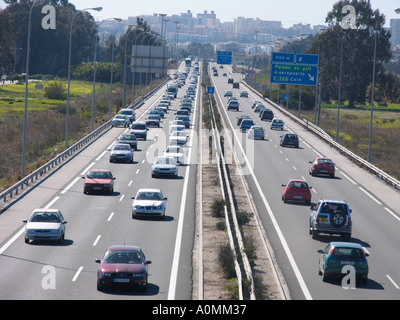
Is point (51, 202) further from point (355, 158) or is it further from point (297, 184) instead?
point (355, 158)

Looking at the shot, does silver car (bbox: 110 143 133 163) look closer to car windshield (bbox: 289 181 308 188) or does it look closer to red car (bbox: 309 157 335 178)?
red car (bbox: 309 157 335 178)

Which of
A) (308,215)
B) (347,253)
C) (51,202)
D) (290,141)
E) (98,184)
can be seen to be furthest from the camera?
(290,141)

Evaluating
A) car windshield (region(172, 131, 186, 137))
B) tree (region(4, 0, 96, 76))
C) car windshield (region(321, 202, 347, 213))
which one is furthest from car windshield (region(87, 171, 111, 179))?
tree (region(4, 0, 96, 76))

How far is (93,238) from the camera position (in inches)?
1104

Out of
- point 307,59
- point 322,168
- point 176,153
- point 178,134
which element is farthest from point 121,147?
point 307,59

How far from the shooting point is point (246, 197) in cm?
3906

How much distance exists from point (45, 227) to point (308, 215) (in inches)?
520

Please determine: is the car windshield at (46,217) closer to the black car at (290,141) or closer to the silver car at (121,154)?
the silver car at (121,154)

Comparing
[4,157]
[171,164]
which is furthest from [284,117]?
[171,164]

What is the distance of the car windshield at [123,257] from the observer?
67.4ft

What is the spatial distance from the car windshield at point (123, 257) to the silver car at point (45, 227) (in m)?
6.44

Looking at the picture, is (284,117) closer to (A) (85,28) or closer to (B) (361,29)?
(B) (361,29)

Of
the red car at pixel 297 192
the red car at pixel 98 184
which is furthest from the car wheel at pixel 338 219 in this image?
the red car at pixel 98 184
